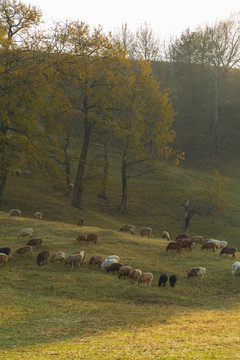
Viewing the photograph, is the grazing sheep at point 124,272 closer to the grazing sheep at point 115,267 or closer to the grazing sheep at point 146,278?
the grazing sheep at point 115,267

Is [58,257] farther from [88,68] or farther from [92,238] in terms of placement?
[88,68]

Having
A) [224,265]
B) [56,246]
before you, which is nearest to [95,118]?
[56,246]

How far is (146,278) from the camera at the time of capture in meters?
17.0

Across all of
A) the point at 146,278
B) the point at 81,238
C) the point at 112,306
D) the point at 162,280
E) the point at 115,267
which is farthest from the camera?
the point at 81,238

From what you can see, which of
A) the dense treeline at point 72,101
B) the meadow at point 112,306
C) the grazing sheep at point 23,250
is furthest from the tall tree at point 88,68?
the grazing sheep at point 23,250

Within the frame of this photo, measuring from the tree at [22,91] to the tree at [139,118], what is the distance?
728cm

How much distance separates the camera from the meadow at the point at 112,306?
29.3 feet

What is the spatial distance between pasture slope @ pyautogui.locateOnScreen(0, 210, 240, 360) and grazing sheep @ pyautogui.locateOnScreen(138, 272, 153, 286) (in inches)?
12.9

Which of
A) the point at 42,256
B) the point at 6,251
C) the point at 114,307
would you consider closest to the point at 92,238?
the point at 42,256

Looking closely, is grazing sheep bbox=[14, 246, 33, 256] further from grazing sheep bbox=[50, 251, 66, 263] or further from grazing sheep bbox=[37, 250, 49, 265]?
grazing sheep bbox=[50, 251, 66, 263]

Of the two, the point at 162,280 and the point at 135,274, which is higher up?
the point at 135,274

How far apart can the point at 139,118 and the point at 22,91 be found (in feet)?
37.2

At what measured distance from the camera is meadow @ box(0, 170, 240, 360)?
29.3 ft

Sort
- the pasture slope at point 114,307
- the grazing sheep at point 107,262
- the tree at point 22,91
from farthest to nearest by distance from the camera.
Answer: the tree at point 22,91
the grazing sheep at point 107,262
the pasture slope at point 114,307
